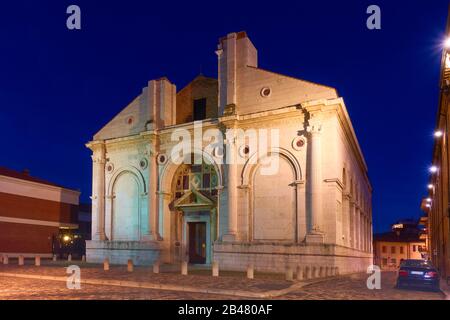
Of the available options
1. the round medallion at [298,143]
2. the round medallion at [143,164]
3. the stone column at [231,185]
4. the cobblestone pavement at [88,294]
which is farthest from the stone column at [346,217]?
the cobblestone pavement at [88,294]

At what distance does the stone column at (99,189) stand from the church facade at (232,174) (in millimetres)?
80

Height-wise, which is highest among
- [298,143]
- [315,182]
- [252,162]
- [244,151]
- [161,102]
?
[161,102]

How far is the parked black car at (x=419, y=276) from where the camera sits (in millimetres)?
17188

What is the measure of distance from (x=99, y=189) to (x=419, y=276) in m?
23.2

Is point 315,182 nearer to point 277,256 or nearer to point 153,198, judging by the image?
point 277,256

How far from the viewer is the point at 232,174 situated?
26250 mm

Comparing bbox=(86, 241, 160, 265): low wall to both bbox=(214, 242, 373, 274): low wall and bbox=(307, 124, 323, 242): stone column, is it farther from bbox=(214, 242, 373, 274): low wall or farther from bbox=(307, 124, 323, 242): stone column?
bbox=(307, 124, 323, 242): stone column

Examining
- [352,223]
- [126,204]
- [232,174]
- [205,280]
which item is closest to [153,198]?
[126,204]

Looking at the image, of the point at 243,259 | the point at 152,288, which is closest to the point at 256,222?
the point at 243,259

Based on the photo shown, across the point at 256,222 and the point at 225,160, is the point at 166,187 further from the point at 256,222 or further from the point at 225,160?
the point at 256,222

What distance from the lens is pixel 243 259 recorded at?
24.9 meters

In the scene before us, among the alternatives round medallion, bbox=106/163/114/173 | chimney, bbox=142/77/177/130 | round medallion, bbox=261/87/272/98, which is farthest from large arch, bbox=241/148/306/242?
round medallion, bbox=106/163/114/173

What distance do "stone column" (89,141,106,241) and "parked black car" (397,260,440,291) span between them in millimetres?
21477

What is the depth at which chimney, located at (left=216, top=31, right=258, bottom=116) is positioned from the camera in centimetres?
2775
